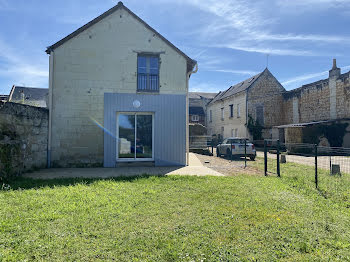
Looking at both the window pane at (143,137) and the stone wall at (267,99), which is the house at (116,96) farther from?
the stone wall at (267,99)

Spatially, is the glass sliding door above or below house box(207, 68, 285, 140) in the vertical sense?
below

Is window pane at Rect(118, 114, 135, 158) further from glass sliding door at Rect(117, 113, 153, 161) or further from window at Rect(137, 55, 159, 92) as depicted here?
window at Rect(137, 55, 159, 92)

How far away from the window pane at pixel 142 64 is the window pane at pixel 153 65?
0.77ft

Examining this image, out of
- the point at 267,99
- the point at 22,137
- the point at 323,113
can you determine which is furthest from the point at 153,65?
the point at 267,99

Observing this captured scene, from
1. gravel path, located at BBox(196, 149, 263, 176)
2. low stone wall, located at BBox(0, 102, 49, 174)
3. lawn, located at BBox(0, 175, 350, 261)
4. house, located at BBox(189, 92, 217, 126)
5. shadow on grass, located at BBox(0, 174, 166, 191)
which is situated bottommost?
lawn, located at BBox(0, 175, 350, 261)

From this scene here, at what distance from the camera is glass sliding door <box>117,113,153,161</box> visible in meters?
9.55

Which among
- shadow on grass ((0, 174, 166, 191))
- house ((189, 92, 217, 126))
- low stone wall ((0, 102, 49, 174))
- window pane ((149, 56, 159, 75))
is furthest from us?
house ((189, 92, 217, 126))

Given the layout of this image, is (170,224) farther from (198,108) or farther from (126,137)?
(198,108)

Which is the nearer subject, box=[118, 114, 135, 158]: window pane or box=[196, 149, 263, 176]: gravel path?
box=[196, 149, 263, 176]: gravel path

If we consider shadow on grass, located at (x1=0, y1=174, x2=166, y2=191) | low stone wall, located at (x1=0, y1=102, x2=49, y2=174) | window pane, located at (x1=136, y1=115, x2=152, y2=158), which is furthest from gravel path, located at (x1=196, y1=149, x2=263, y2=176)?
low stone wall, located at (x1=0, y1=102, x2=49, y2=174)

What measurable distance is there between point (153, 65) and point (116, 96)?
7.15 feet

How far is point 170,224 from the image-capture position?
11.9ft

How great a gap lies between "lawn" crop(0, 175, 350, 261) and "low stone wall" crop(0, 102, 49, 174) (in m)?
1.47

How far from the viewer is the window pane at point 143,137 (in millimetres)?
9641
